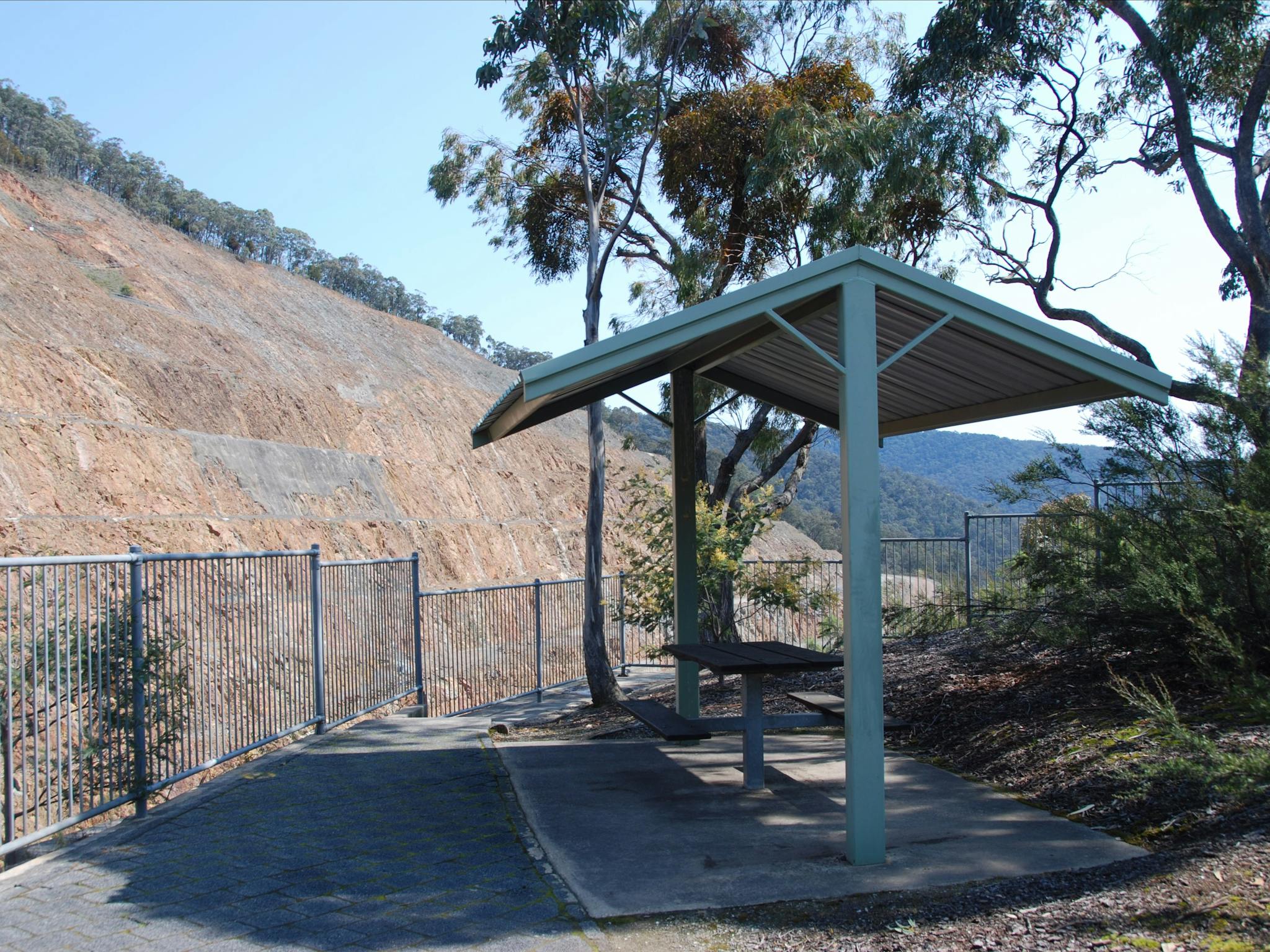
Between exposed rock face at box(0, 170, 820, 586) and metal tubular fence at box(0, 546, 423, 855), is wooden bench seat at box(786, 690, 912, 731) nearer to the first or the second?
metal tubular fence at box(0, 546, 423, 855)

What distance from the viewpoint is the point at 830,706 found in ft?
23.4

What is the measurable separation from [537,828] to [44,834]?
2.60 m

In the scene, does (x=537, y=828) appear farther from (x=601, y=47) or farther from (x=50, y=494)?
(x=50, y=494)

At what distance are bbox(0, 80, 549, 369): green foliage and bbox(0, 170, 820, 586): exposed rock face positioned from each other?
1423mm

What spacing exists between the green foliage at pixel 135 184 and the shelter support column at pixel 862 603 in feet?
80.8

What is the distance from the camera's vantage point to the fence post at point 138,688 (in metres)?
6.44

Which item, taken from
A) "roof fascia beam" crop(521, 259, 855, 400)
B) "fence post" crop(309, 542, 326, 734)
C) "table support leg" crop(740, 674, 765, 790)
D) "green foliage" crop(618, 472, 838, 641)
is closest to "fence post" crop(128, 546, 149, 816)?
"fence post" crop(309, 542, 326, 734)

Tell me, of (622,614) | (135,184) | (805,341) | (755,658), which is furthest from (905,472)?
Result: (805,341)

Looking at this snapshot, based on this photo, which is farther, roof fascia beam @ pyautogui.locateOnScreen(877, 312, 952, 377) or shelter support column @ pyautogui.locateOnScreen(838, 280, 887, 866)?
roof fascia beam @ pyautogui.locateOnScreen(877, 312, 952, 377)

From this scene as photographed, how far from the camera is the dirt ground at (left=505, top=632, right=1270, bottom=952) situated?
394cm

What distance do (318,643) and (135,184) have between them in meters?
30.9

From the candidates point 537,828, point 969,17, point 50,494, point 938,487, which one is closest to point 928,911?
point 537,828

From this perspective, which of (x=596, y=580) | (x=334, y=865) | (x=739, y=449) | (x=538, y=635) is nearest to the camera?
(x=334, y=865)

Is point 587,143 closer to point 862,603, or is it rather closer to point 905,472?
point 862,603
